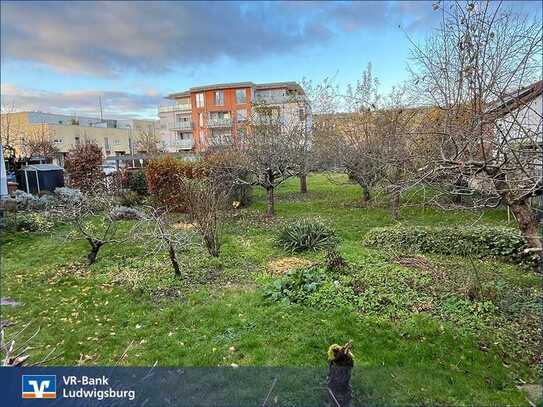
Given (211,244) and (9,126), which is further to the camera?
(9,126)

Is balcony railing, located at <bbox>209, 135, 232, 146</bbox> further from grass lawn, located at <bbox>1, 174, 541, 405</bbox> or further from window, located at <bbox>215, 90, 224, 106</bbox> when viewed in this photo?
window, located at <bbox>215, 90, 224, 106</bbox>

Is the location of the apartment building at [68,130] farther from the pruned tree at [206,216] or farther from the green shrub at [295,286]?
the green shrub at [295,286]

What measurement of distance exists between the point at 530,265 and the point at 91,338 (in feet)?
19.6

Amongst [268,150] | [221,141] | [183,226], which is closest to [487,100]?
[268,150]

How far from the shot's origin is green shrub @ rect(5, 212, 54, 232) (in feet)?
26.0

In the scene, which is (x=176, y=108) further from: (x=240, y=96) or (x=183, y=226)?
(x=183, y=226)

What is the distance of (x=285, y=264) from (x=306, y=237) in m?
1.00

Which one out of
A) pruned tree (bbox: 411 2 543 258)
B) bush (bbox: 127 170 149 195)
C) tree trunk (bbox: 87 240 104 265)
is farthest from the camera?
bush (bbox: 127 170 149 195)

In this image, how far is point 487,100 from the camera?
547cm

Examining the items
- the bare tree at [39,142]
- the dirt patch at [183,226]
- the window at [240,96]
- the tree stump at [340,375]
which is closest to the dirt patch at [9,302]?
the dirt patch at [183,226]

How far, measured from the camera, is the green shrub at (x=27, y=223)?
7.93 meters

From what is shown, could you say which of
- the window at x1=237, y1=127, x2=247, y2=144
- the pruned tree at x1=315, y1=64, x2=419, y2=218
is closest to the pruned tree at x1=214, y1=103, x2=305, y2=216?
the window at x1=237, y1=127, x2=247, y2=144

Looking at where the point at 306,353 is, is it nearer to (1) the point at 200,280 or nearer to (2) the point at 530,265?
(1) the point at 200,280

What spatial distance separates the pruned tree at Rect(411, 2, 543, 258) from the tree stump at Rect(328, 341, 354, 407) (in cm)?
204
